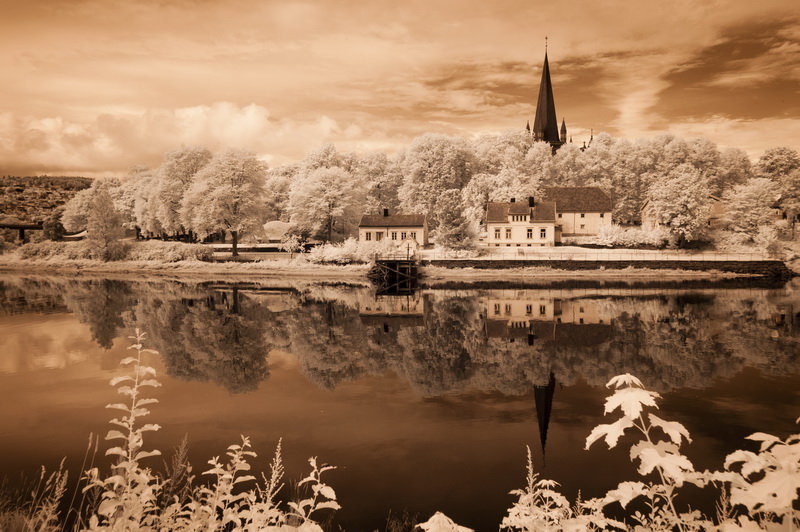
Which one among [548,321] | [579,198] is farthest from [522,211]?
[548,321]

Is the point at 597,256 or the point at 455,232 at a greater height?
the point at 455,232

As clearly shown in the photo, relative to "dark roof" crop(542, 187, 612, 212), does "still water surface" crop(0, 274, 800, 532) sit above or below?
below

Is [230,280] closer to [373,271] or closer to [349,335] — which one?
[373,271]

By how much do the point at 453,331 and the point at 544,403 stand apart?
10851 mm

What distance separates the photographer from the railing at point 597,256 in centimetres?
4953

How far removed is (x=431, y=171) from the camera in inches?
2689

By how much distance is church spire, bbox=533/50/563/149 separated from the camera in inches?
3282

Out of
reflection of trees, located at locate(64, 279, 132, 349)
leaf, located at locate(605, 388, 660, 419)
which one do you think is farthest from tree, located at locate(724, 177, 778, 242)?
leaf, located at locate(605, 388, 660, 419)

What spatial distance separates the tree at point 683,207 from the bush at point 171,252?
49.9 meters

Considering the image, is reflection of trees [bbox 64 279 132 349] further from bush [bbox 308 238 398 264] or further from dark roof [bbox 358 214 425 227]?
dark roof [bbox 358 214 425 227]

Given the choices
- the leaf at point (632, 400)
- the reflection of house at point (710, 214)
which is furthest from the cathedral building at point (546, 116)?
the leaf at point (632, 400)

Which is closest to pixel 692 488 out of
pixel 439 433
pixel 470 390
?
pixel 439 433

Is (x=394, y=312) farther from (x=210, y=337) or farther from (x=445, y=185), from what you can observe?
(x=445, y=185)

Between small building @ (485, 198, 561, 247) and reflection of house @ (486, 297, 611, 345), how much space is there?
2431 centimetres
